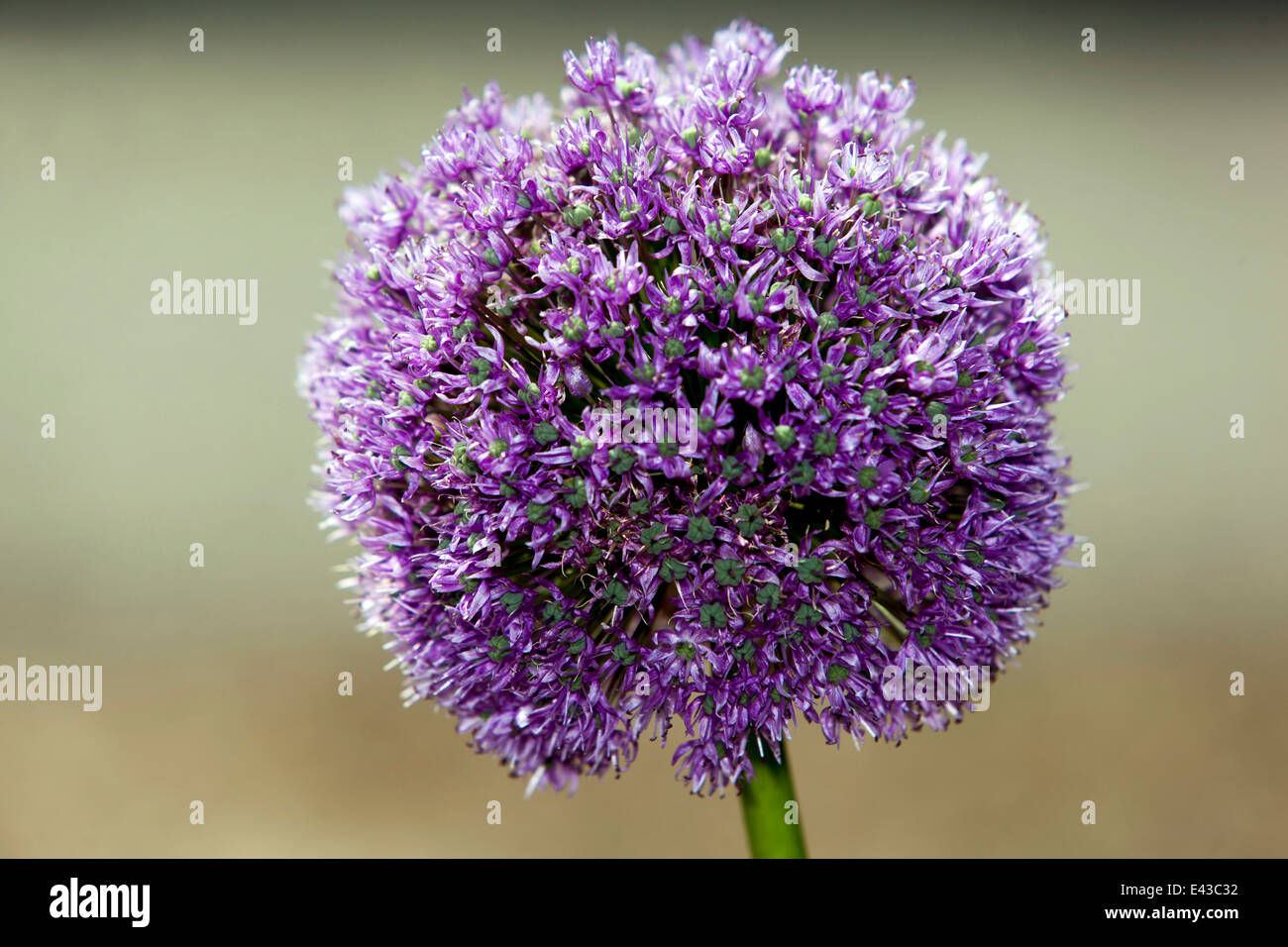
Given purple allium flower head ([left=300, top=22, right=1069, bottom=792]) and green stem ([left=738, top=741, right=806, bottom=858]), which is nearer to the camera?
purple allium flower head ([left=300, top=22, right=1069, bottom=792])

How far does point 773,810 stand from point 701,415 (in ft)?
3.52

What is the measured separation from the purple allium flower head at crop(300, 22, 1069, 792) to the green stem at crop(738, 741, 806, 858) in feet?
0.43

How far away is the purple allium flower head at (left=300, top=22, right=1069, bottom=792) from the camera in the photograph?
1.89 m

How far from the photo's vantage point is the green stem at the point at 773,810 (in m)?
2.29

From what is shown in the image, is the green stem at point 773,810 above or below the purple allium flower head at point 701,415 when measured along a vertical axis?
below

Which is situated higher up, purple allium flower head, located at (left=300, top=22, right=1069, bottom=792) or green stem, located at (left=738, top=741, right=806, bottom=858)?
purple allium flower head, located at (left=300, top=22, right=1069, bottom=792)

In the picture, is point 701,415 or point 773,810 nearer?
point 701,415

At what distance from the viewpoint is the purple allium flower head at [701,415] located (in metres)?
1.89

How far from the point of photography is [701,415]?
184 centimetres

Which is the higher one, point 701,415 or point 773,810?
point 701,415

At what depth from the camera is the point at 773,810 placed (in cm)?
229

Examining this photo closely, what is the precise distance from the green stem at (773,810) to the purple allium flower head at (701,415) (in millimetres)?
131

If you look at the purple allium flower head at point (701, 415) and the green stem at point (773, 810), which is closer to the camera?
the purple allium flower head at point (701, 415)
